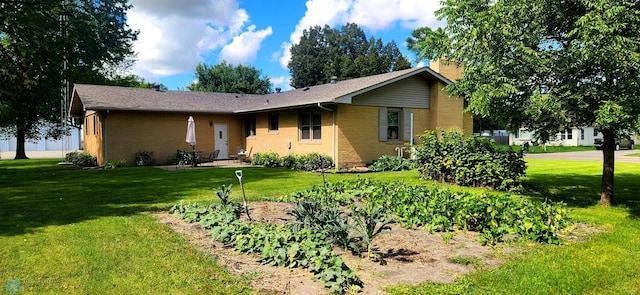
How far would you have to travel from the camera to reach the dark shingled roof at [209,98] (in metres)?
16.3

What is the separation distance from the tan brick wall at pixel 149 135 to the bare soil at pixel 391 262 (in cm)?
1479

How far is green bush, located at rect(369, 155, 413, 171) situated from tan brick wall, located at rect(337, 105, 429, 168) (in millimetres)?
754

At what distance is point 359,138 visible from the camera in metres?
16.3

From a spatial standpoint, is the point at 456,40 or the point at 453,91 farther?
the point at 453,91

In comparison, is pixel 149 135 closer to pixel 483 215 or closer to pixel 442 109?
pixel 442 109

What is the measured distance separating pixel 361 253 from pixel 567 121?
4.97 metres

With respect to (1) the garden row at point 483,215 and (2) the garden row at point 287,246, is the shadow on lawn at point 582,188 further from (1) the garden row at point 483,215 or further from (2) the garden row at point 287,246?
(2) the garden row at point 287,246

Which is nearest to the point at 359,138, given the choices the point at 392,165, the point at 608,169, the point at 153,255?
the point at 392,165

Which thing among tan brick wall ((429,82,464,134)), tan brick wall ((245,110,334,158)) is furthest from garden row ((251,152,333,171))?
tan brick wall ((429,82,464,134))

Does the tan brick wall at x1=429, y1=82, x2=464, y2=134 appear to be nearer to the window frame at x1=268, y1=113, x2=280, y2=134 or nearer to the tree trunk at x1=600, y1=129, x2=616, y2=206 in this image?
the window frame at x1=268, y1=113, x2=280, y2=134

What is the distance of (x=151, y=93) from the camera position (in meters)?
21.9

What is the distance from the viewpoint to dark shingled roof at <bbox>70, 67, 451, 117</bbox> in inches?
642

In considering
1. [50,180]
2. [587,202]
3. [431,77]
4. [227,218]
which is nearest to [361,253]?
[227,218]

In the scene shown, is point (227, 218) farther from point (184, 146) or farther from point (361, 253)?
point (184, 146)
